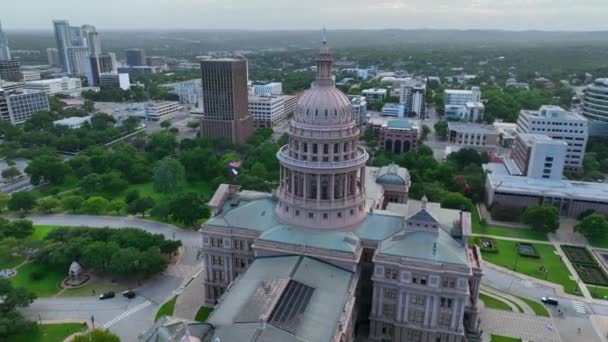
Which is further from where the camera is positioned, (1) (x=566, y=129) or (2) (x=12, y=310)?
(1) (x=566, y=129)

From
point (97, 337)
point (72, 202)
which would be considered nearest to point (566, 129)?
point (97, 337)

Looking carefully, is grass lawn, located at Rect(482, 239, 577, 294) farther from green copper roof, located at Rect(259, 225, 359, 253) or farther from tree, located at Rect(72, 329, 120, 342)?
tree, located at Rect(72, 329, 120, 342)

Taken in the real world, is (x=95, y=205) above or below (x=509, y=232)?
above

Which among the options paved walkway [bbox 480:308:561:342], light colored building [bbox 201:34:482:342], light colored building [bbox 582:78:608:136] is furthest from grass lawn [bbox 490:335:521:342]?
light colored building [bbox 582:78:608:136]

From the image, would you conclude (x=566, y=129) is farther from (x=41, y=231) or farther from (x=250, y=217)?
(x=41, y=231)

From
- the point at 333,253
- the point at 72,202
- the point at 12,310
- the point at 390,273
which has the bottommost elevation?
the point at 72,202

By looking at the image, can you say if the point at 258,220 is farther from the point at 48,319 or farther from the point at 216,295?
the point at 48,319

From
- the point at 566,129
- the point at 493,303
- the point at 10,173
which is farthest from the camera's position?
the point at 566,129
